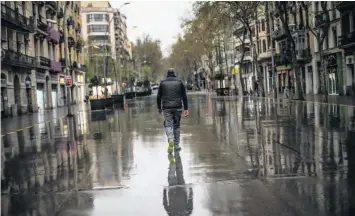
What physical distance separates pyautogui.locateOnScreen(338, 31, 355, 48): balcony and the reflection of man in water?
120 ft

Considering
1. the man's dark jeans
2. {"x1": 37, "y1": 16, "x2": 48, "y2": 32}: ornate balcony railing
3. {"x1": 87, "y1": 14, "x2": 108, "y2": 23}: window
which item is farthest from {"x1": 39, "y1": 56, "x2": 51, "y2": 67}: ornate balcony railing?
{"x1": 87, "y1": 14, "x2": 108, "y2": 23}: window

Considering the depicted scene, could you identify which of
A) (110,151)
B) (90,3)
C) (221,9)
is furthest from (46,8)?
(90,3)

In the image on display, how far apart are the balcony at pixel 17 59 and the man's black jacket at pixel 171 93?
29566 millimetres

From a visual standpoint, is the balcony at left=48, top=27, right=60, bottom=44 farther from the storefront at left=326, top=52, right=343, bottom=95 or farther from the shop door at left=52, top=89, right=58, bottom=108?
the storefront at left=326, top=52, right=343, bottom=95

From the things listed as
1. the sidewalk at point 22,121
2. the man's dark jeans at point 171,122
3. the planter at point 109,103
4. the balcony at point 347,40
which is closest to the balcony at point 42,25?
the planter at point 109,103

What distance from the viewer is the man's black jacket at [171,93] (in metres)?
10.3

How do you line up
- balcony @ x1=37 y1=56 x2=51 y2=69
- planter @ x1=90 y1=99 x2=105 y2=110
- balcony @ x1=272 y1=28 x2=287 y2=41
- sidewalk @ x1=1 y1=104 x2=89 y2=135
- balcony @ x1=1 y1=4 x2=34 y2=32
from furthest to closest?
Answer: balcony @ x1=272 y1=28 x2=287 y2=41, balcony @ x1=37 y1=56 x2=51 y2=69, balcony @ x1=1 y1=4 x2=34 y2=32, planter @ x1=90 y1=99 x2=105 y2=110, sidewalk @ x1=1 y1=104 x2=89 y2=135

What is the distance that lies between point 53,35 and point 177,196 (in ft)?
168

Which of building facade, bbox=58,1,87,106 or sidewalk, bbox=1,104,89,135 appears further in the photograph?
building facade, bbox=58,1,87,106

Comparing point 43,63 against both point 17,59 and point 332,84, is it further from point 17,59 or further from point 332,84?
point 332,84

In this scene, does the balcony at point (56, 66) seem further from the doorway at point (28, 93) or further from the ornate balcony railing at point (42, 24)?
the doorway at point (28, 93)

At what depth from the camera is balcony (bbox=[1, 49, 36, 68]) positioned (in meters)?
37.6

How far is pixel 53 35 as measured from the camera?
179ft

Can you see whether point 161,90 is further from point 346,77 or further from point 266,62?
point 266,62
